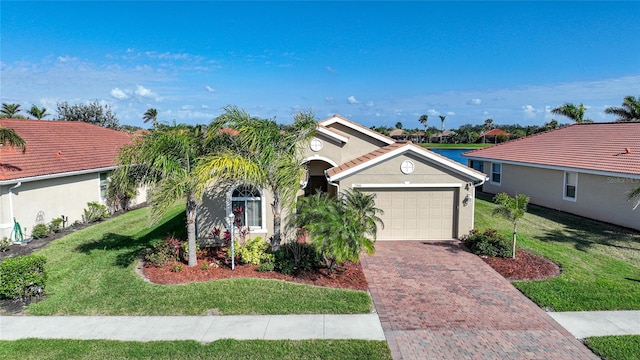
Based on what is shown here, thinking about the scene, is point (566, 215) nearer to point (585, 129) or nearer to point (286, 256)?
point (585, 129)

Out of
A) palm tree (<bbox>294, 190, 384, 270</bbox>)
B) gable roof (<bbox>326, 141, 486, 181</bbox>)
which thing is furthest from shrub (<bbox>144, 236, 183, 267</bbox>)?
gable roof (<bbox>326, 141, 486, 181</bbox>)

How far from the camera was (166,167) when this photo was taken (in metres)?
10.3

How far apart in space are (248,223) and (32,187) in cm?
891

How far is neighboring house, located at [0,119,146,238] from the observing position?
1390 cm

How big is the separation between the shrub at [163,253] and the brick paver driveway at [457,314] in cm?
579

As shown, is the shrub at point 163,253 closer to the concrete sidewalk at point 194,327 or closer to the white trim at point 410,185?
the concrete sidewalk at point 194,327

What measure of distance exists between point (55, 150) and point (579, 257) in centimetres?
2176

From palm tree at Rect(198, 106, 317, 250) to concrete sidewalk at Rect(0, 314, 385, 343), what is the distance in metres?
3.62

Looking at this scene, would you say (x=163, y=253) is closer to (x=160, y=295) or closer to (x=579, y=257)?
(x=160, y=295)

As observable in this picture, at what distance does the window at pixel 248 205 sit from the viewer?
12.9 meters

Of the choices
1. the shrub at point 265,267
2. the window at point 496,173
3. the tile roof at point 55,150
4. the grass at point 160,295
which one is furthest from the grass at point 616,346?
the tile roof at point 55,150

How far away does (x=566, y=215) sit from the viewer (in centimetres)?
1825

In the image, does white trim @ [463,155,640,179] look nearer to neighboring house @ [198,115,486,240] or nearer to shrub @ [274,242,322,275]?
neighboring house @ [198,115,486,240]

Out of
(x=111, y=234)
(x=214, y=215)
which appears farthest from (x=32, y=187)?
(x=214, y=215)
